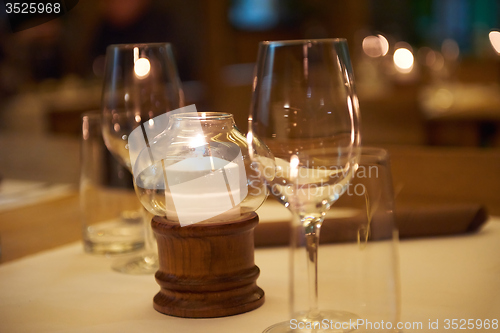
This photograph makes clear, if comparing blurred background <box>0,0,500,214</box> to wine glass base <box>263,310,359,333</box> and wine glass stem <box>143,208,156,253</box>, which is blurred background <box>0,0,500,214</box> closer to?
wine glass stem <box>143,208,156,253</box>

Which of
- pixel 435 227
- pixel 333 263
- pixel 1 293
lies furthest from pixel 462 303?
pixel 1 293

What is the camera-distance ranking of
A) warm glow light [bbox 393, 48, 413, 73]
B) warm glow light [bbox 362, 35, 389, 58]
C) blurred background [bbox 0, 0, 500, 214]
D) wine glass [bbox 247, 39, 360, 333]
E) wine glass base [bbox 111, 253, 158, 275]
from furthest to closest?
warm glow light [bbox 362, 35, 389, 58] < warm glow light [bbox 393, 48, 413, 73] < blurred background [bbox 0, 0, 500, 214] < wine glass base [bbox 111, 253, 158, 275] < wine glass [bbox 247, 39, 360, 333]

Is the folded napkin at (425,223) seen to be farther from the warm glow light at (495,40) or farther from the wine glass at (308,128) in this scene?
the warm glow light at (495,40)

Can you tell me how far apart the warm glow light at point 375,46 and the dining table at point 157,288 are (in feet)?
15.4

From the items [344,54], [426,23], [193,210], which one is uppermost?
[426,23]

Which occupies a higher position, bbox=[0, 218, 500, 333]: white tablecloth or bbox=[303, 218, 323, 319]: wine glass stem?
bbox=[303, 218, 323, 319]: wine glass stem

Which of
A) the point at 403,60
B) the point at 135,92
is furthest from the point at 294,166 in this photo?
the point at 403,60

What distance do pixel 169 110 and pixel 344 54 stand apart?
37 cm

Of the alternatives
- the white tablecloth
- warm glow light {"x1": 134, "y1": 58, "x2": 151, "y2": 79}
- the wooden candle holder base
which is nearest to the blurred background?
the white tablecloth

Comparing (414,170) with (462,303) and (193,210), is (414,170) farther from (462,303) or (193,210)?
(193,210)

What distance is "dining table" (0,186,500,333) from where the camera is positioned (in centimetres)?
63

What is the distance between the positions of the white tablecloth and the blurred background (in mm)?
2298

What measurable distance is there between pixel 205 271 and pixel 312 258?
139mm

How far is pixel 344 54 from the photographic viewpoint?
1.89 feet
